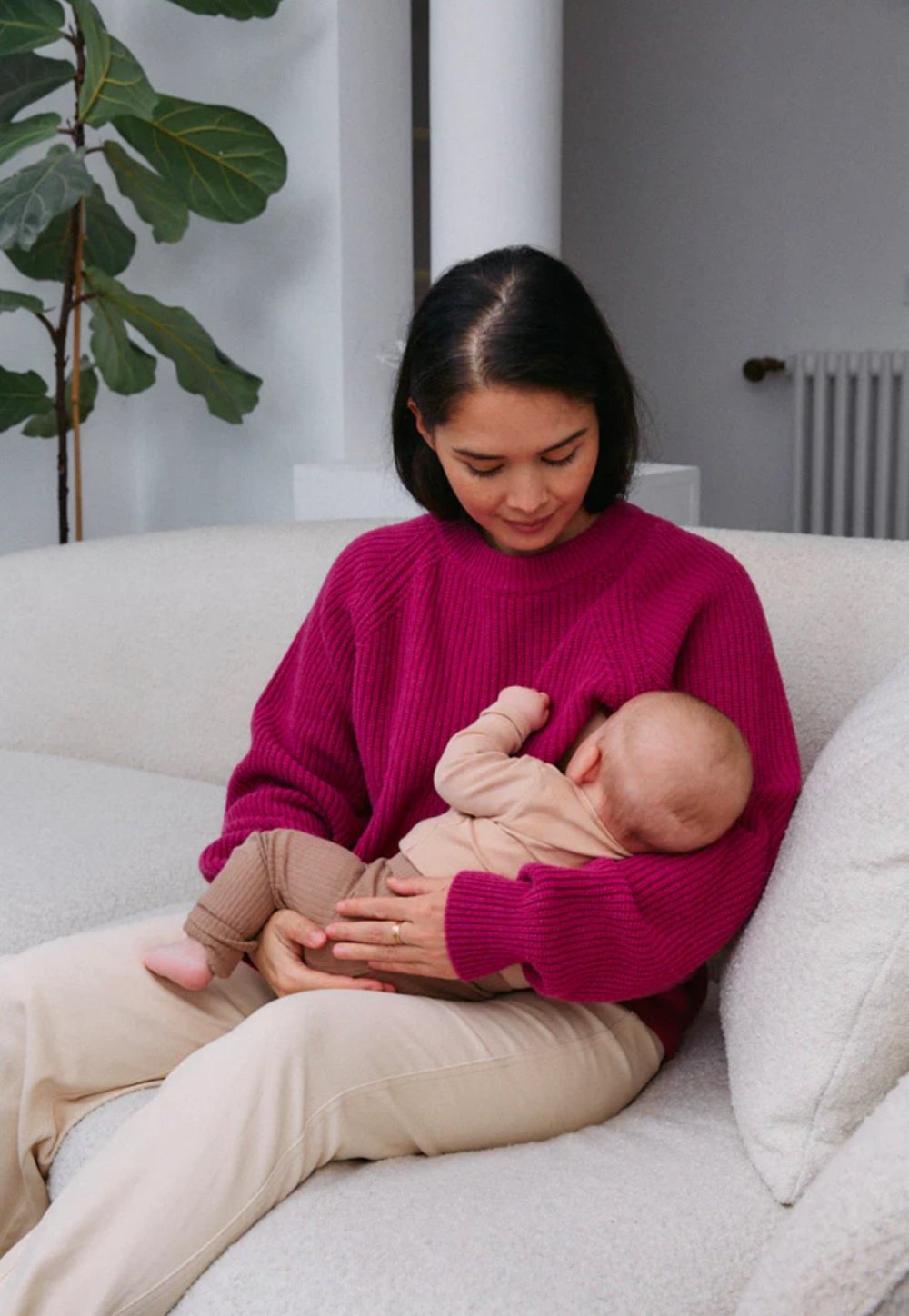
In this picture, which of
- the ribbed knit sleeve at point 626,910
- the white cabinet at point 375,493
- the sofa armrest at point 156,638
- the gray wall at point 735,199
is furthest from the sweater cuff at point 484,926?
the gray wall at point 735,199

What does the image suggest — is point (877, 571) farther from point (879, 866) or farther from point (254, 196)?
point (254, 196)

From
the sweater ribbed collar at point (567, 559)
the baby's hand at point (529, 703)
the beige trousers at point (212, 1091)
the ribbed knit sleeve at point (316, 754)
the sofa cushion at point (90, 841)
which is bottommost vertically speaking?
the sofa cushion at point (90, 841)

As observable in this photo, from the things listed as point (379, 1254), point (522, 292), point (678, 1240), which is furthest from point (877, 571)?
point (379, 1254)

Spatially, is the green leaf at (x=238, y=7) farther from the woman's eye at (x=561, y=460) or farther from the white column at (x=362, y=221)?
the woman's eye at (x=561, y=460)

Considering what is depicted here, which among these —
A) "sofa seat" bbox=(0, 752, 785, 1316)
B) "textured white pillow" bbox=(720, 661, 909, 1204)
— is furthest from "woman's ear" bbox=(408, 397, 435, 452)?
"sofa seat" bbox=(0, 752, 785, 1316)

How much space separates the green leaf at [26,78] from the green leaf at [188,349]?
341 millimetres

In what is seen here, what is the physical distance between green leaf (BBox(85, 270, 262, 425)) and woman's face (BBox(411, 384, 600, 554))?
1860mm

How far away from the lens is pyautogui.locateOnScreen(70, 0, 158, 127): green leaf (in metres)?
2.72

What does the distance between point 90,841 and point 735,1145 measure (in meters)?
0.95

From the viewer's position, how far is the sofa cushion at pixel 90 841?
1.64 meters

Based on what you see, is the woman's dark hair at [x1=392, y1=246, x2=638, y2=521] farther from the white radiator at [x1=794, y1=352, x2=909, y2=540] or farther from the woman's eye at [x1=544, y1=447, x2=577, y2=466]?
the white radiator at [x1=794, y1=352, x2=909, y2=540]

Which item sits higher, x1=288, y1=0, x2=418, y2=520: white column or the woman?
x1=288, y1=0, x2=418, y2=520: white column

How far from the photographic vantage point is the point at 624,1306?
3.04ft

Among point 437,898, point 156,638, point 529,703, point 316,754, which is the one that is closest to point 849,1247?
point 437,898
